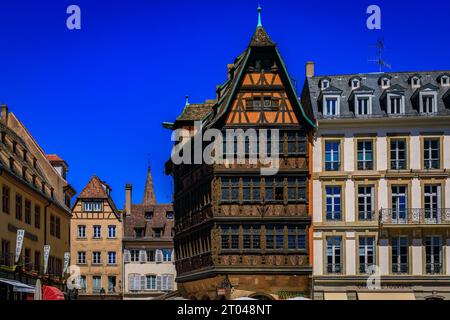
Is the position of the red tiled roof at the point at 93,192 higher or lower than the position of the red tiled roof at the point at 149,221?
higher

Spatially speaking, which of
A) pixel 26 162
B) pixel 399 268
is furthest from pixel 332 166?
pixel 26 162

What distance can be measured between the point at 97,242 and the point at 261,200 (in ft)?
113

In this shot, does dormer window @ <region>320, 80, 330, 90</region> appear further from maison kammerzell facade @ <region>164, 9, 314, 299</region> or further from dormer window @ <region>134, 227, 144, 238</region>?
dormer window @ <region>134, 227, 144, 238</region>

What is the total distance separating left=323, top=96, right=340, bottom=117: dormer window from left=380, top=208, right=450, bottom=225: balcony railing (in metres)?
5.45

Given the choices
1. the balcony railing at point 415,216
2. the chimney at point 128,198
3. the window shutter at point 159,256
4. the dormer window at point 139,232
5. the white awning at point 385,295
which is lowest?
the white awning at point 385,295

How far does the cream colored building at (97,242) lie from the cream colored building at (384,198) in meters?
34.1

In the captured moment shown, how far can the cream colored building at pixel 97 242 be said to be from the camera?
70562 mm

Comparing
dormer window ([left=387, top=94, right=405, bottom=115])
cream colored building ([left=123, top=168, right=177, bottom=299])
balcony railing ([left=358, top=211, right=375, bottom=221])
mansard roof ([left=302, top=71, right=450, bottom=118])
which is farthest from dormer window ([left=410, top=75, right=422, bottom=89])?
cream colored building ([left=123, top=168, right=177, bottom=299])

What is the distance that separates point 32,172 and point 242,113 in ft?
40.7

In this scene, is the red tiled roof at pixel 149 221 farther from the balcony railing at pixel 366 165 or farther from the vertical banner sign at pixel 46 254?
the balcony railing at pixel 366 165

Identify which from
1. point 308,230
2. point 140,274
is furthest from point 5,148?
point 140,274

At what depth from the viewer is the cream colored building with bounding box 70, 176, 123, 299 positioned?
7056 cm

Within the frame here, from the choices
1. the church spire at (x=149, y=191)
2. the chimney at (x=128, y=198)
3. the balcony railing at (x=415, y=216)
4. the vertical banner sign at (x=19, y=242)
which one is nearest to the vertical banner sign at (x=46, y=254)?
the vertical banner sign at (x=19, y=242)
